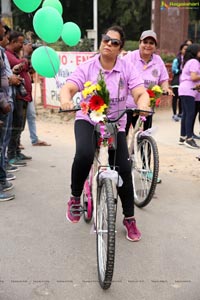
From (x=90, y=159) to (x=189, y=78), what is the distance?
4328 mm

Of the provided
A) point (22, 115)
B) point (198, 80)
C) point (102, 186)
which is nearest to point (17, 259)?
point (102, 186)

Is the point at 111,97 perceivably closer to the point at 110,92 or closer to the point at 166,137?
the point at 110,92

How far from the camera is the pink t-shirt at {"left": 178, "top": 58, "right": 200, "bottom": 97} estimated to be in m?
6.96

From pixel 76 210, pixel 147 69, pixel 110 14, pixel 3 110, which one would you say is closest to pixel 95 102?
pixel 76 210

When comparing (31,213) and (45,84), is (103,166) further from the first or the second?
(45,84)

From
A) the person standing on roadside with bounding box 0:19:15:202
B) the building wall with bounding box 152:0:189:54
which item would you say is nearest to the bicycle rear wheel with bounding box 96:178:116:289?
the person standing on roadside with bounding box 0:19:15:202

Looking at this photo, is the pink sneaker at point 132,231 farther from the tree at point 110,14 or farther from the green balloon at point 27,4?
the tree at point 110,14

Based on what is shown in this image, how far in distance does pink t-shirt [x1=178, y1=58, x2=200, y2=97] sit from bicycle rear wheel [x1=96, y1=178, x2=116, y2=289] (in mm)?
4436

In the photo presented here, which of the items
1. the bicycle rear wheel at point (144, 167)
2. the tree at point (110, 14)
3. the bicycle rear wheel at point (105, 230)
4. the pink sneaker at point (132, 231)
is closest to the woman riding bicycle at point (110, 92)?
the pink sneaker at point (132, 231)

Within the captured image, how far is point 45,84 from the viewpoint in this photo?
10406 millimetres

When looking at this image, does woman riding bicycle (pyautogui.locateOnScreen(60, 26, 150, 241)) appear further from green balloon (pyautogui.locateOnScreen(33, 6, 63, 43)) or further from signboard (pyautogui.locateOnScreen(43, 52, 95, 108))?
signboard (pyautogui.locateOnScreen(43, 52, 95, 108))

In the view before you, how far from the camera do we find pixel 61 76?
9.81 metres

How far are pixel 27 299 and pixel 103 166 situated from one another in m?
→ 1.11

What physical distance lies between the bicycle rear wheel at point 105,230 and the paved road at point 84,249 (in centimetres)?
14
